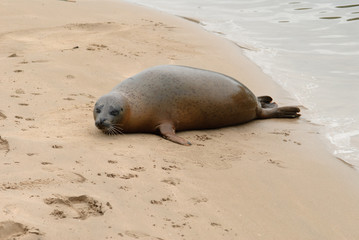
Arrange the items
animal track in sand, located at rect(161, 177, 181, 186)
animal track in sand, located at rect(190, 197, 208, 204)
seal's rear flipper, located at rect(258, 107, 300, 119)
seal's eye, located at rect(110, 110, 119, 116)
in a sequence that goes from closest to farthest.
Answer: animal track in sand, located at rect(190, 197, 208, 204) → animal track in sand, located at rect(161, 177, 181, 186) → seal's eye, located at rect(110, 110, 119, 116) → seal's rear flipper, located at rect(258, 107, 300, 119)

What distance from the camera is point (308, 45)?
985 cm

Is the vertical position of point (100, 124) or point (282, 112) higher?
point (100, 124)

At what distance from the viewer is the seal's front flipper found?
4.59m

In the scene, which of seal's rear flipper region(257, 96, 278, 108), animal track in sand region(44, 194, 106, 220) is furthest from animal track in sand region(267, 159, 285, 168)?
animal track in sand region(44, 194, 106, 220)

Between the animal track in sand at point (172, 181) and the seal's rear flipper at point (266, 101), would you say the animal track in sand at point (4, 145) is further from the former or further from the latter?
the seal's rear flipper at point (266, 101)

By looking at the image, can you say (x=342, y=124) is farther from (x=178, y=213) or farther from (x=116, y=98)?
(x=178, y=213)

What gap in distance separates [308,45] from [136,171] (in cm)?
693

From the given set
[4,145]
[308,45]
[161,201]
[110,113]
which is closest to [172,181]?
[161,201]

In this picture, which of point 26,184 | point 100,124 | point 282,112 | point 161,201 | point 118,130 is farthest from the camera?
point 282,112

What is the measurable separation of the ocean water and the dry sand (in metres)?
0.33

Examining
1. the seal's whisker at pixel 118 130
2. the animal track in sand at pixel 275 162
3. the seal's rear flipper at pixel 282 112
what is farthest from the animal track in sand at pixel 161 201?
the seal's rear flipper at pixel 282 112

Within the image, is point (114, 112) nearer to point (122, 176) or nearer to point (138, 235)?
point (122, 176)

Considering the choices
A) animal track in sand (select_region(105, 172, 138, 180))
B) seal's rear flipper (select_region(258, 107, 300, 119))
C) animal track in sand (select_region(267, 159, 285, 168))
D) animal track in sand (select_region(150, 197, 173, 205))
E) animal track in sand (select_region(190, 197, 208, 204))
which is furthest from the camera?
seal's rear flipper (select_region(258, 107, 300, 119))

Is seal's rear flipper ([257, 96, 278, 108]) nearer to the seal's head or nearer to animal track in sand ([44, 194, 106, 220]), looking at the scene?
the seal's head
